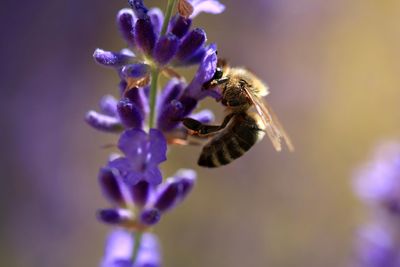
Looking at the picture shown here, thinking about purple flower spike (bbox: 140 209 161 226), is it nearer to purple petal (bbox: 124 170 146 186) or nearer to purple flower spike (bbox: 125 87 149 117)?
purple petal (bbox: 124 170 146 186)

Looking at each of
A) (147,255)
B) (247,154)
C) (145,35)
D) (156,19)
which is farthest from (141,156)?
(247,154)

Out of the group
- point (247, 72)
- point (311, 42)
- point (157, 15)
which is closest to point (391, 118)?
point (311, 42)

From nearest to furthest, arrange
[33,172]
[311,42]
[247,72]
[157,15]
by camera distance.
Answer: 1. [157,15]
2. [247,72]
3. [33,172]
4. [311,42]

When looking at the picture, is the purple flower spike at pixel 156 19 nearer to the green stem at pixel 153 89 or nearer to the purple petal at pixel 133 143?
the green stem at pixel 153 89

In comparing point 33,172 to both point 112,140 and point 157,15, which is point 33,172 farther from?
point 157,15

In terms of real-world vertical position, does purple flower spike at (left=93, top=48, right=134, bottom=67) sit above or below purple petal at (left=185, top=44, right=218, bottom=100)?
below

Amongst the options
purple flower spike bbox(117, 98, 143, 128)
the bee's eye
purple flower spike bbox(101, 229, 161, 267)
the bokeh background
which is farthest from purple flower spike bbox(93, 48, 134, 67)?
the bokeh background
